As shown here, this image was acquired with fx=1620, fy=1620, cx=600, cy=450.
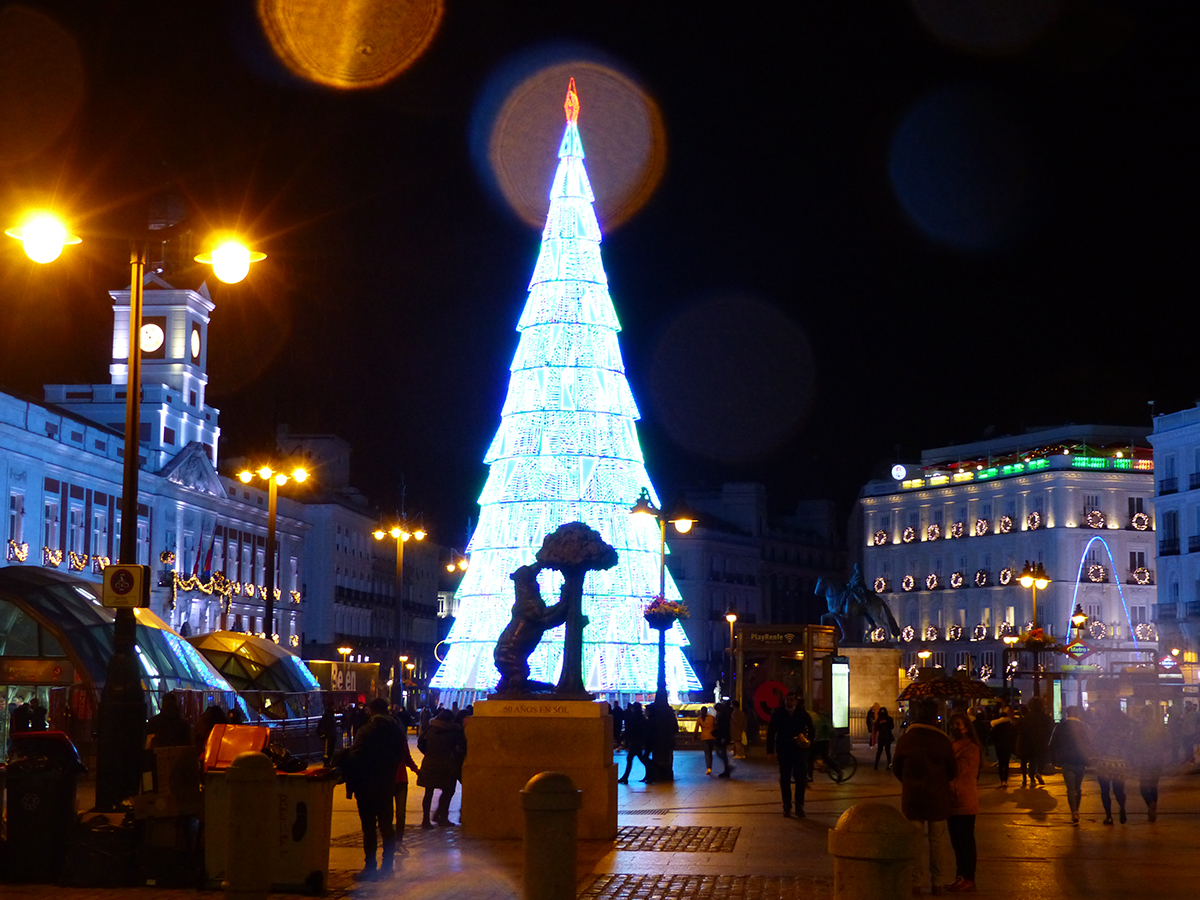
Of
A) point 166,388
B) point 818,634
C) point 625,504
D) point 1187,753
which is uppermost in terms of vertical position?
point 166,388

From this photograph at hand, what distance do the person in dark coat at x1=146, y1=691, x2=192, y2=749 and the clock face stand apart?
6264 centimetres

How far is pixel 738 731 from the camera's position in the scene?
4150cm

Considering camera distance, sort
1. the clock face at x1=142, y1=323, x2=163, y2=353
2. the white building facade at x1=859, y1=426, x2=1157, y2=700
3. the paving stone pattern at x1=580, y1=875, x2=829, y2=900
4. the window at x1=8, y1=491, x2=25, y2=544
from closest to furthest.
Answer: the paving stone pattern at x1=580, y1=875, x2=829, y2=900, the window at x1=8, y1=491, x2=25, y2=544, the clock face at x1=142, y1=323, x2=163, y2=353, the white building facade at x1=859, y1=426, x2=1157, y2=700

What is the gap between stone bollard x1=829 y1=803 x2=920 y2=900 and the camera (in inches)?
327

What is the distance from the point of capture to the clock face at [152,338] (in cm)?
7769

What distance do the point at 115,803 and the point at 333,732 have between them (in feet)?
69.1

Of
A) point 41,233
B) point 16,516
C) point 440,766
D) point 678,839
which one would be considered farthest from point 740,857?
point 16,516

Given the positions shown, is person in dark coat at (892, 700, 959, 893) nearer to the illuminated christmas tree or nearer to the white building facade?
Result: the illuminated christmas tree

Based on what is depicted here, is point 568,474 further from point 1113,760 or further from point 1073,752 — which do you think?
point 1073,752

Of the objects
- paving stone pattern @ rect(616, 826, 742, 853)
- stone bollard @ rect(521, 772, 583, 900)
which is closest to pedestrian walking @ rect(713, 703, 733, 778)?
paving stone pattern @ rect(616, 826, 742, 853)

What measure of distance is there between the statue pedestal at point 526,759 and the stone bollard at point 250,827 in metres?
6.46

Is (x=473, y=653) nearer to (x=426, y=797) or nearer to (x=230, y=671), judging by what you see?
(x=230, y=671)

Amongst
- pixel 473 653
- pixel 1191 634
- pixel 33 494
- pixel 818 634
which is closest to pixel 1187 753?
pixel 818 634

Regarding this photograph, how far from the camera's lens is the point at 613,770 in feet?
61.4
